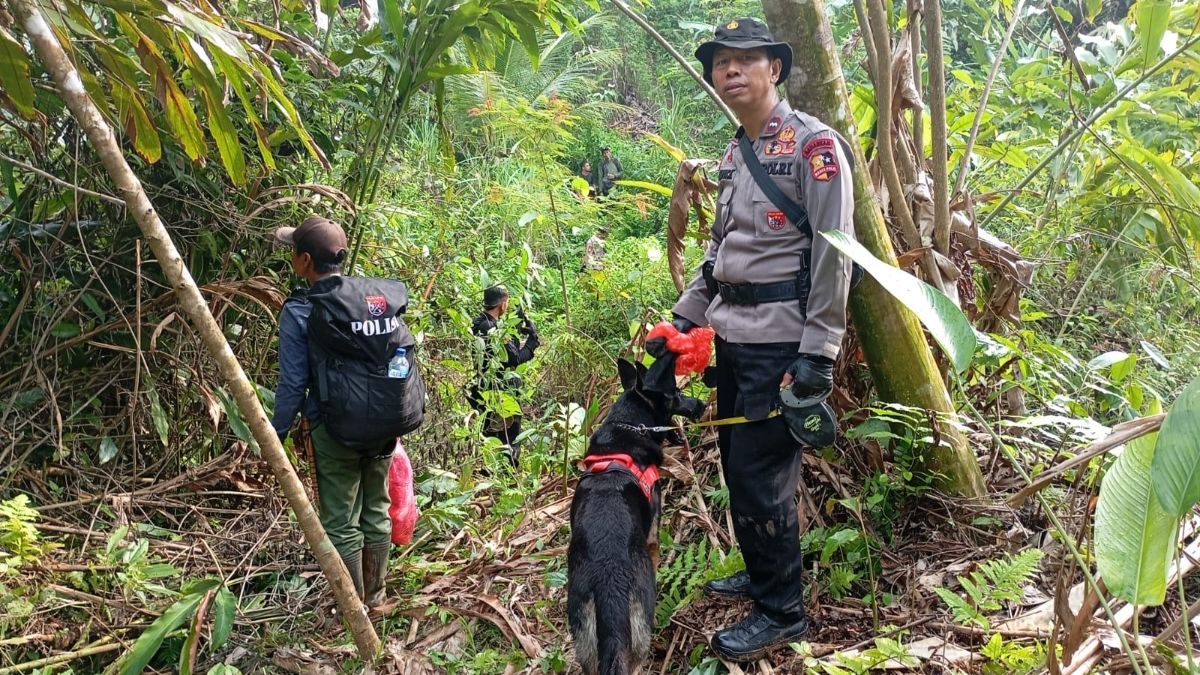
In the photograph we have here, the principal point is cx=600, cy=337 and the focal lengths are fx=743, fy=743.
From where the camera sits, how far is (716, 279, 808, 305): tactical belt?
2416mm

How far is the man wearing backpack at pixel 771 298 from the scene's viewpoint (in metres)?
2.27

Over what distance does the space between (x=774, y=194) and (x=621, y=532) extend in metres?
1.25

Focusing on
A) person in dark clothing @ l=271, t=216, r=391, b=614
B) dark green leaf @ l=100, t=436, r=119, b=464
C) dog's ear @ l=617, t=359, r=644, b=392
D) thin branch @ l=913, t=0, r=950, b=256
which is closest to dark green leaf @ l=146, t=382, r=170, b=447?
dark green leaf @ l=100, t=436, r=119, b=464

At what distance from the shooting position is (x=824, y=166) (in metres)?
2.28

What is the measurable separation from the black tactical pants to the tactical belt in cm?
15

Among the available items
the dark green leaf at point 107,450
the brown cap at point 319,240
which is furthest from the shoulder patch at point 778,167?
the dark green leaf at point 107,450

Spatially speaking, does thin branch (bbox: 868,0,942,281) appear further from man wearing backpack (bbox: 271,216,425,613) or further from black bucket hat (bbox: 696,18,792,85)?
man wearing backpack (bbox: 271,216,425,613)

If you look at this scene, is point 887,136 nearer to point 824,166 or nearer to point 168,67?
point 824,166

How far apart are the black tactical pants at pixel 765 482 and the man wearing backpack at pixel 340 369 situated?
1.37 meters

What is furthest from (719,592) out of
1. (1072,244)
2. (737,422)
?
(1072,244)

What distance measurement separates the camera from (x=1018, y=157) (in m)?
3.91

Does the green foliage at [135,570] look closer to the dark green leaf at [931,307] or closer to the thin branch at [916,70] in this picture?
the dark green leaf at [931,307]

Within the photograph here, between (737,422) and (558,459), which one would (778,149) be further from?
(558,459)

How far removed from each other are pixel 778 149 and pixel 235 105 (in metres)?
2.65
